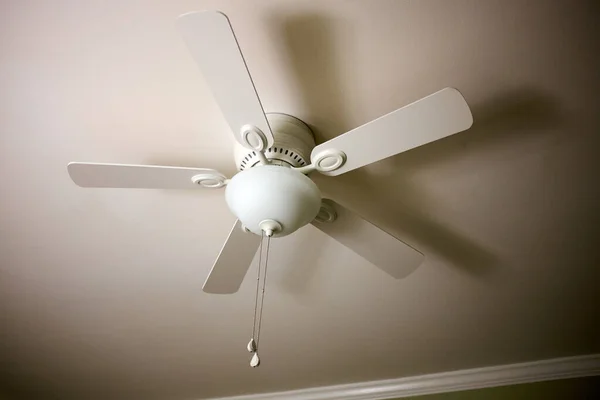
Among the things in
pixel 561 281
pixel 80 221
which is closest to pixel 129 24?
pixel 80 221

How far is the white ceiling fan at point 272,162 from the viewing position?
723 millimetres

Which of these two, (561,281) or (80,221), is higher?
(80,221)

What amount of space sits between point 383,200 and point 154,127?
61 centimetres

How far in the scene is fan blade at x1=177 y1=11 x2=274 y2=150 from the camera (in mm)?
664

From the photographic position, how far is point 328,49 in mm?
890

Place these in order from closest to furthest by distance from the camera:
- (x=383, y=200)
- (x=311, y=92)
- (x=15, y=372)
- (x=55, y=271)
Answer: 1. (x=311, y=92)
2. (x=383, y=200)
3. (x=55, y=271)
4. (x=15, y=372)

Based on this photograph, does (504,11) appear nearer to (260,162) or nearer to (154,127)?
(260,162)

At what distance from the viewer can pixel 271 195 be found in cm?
85

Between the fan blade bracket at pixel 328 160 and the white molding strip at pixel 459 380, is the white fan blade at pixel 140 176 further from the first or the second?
the white molding strip at pixel 459 380

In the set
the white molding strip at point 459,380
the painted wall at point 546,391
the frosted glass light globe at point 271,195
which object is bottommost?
the painted wall at point 546,391

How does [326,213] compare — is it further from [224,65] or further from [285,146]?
[224,65]

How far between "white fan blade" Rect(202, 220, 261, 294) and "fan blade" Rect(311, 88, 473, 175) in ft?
0.89

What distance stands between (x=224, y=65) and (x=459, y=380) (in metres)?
1.76

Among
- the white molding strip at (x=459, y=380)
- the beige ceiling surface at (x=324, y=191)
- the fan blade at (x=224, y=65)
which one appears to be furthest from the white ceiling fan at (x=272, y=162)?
the white molding strip at (x=459, y=380)
